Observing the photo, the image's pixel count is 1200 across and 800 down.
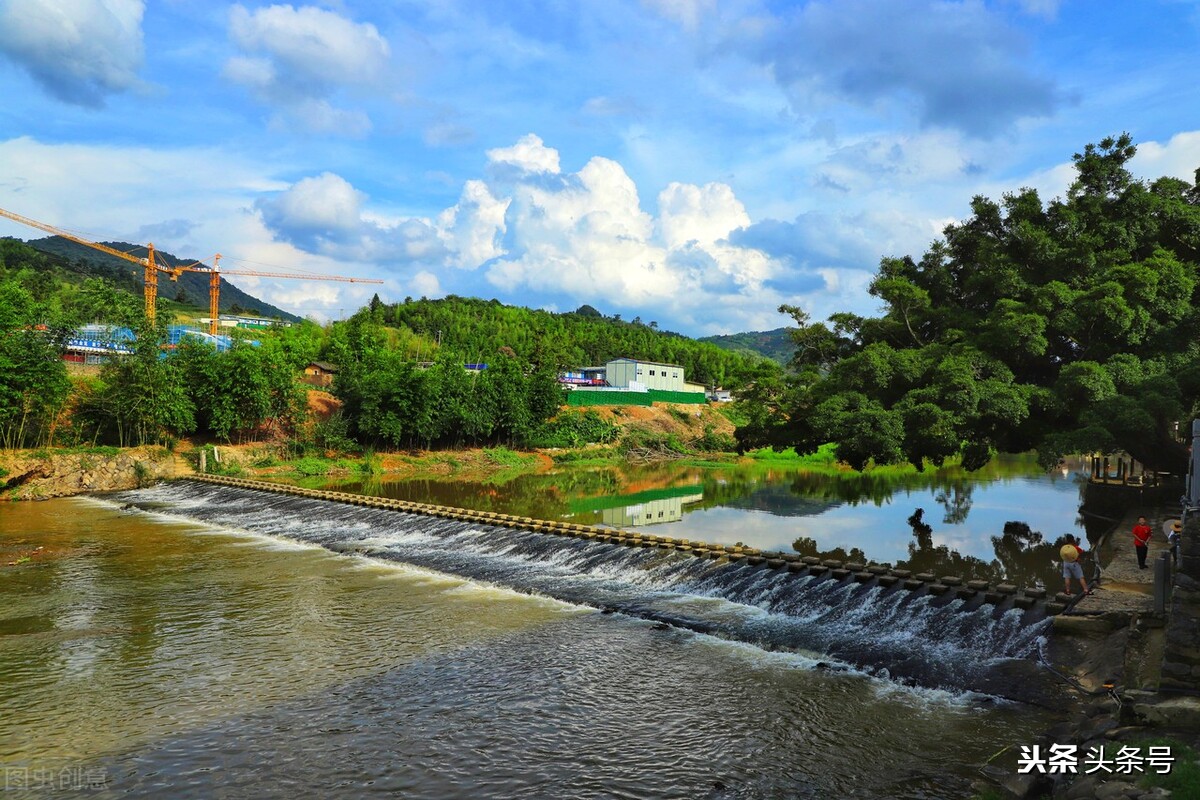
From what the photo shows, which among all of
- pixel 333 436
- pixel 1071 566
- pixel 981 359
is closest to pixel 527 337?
pixel 333 436

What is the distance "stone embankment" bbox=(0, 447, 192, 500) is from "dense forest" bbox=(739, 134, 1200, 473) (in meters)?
29.1

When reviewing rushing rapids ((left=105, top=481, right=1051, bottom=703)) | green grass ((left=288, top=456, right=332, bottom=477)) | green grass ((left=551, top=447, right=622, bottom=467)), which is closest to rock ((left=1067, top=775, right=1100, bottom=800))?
rushing rapids ((left=105, top=481, right=1051, bottom=703))

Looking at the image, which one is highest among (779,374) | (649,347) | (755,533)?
(649,347)

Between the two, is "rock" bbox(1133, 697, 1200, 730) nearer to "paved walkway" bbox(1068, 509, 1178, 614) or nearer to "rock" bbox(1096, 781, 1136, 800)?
"rock" bbox(1096, 781, 1136, 800)

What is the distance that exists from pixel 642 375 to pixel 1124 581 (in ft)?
233

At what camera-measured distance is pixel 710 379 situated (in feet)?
365

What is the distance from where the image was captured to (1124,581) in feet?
44.3

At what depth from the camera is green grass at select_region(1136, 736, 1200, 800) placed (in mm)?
5453

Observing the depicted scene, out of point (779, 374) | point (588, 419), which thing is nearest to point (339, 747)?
point (779, 374)

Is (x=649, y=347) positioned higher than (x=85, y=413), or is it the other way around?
(x=649, y=347)

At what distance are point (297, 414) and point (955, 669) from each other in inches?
1650

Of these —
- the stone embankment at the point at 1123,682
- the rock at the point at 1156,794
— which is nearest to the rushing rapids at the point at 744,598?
the stone embankment at the point at 1123,682

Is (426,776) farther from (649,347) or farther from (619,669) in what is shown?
(649,347)

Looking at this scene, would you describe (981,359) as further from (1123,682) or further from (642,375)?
(642,375)
